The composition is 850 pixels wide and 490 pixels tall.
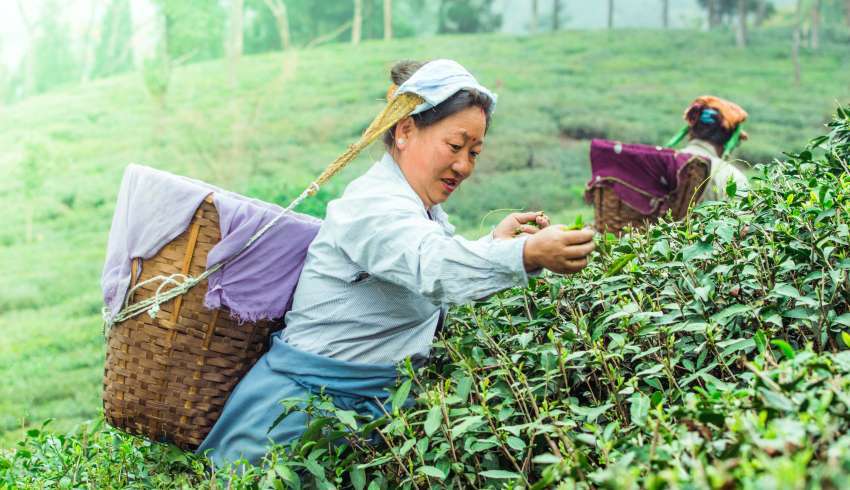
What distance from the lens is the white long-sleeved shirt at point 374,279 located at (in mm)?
1787

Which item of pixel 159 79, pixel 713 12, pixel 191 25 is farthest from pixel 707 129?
pixel 713 12

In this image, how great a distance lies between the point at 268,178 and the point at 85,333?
3253 mm

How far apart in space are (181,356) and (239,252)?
0.94ft

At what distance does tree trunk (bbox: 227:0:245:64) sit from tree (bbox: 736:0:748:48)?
7.55 m

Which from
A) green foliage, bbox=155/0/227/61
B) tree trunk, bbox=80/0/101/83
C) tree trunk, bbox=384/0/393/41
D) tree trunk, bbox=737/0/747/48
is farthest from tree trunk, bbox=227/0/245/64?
tree trunk, bbox=737/0/747/48

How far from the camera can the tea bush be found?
56.7 inches

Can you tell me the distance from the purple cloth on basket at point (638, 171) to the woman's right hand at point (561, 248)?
255cm

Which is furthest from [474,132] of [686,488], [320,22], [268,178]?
[320,22]

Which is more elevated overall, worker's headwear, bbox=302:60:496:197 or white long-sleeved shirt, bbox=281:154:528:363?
worker's headwear, bbox=302:60:496:197

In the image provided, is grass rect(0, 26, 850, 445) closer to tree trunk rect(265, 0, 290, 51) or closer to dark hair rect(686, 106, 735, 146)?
tree trunk rect(265, 0, 290, 51)

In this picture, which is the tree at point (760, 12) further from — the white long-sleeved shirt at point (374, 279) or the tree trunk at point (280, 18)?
the white long-sleeved shirt at point (374, 279)

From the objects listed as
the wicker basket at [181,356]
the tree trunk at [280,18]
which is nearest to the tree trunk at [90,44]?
the tree trunk at [280,18]

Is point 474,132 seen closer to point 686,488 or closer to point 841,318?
point 841,318

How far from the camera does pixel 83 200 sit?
343 inches
